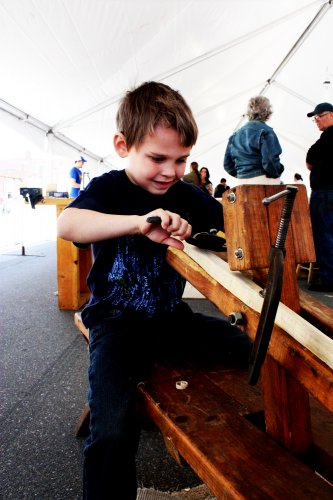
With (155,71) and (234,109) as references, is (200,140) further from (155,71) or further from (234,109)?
(155,71)

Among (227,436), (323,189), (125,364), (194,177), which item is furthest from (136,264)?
(194,177)

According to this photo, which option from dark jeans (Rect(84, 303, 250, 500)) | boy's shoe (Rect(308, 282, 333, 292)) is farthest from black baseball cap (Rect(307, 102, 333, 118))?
dark jeans (Rect(84, 303, 250, 500))

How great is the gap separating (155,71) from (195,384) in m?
5.49

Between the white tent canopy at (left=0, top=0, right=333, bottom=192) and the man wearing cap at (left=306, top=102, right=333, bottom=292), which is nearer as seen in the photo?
the man wearing cap at (left=306, top=102, right=333, bottom=292)

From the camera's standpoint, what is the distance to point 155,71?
535 centimetres

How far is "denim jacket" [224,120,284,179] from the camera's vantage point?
319 centimetres

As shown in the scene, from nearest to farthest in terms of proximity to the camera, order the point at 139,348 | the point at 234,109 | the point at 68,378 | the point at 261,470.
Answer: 1. the point at 261,470
2. the point at 139,348
3. the point at 68,378
4. the point at 234,109

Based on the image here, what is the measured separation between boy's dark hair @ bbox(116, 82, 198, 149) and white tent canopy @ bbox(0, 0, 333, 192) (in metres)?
3.08

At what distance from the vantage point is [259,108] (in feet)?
10.7

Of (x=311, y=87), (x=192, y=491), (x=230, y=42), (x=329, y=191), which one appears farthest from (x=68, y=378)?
(x=311, y=87)

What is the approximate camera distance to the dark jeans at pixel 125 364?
2.34 ft

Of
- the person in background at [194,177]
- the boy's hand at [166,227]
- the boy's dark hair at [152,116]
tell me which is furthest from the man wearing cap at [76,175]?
the boy's hand at [166,227]

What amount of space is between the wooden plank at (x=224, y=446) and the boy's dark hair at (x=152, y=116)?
0.69 metres

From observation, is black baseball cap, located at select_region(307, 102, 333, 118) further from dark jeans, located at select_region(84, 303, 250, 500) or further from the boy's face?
dark jeans, located at select_region(84, 303, 250, 500)
